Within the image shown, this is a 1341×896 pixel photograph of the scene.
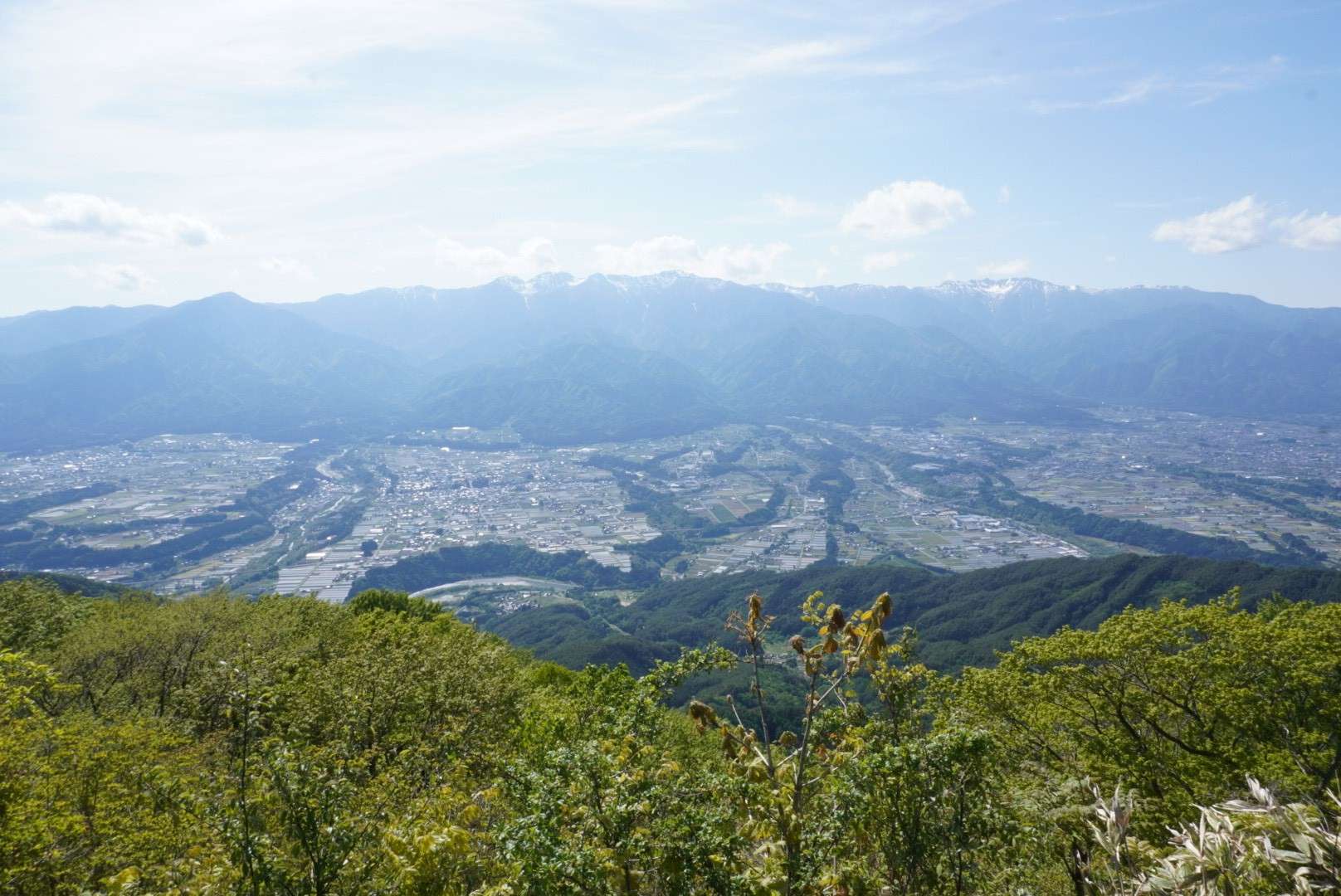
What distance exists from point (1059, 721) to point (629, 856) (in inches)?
711

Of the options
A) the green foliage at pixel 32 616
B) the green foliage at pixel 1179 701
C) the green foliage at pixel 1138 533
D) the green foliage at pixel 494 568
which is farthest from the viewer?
the green foliage at pixel 1138 533

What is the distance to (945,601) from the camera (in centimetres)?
11400

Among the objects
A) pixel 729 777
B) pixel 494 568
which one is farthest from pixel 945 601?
pixel 729 777

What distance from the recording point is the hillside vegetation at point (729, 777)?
754 cm

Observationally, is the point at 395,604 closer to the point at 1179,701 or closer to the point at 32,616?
the point at 32,616

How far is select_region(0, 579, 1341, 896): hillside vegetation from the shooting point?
24.7 feet

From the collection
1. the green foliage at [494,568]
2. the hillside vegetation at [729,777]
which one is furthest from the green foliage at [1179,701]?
the green foliage at [494,568]

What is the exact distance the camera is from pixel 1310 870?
6.03m

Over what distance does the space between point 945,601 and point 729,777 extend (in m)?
→ 117

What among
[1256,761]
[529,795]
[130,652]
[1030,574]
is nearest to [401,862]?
[529,795]

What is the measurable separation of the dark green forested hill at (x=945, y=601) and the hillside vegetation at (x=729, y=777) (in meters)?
65.3

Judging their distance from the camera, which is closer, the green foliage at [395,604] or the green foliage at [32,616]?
the green foliage at [32,616]

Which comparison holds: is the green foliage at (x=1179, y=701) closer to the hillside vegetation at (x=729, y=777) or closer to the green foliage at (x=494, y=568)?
the hillside vegetation at (x=729, y=777)

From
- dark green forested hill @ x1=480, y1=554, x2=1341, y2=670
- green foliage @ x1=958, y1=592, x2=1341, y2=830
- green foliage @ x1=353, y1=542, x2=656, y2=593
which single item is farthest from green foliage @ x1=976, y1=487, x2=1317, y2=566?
green foliage @ x1=958, y1=592, x2=1341, y2=830
